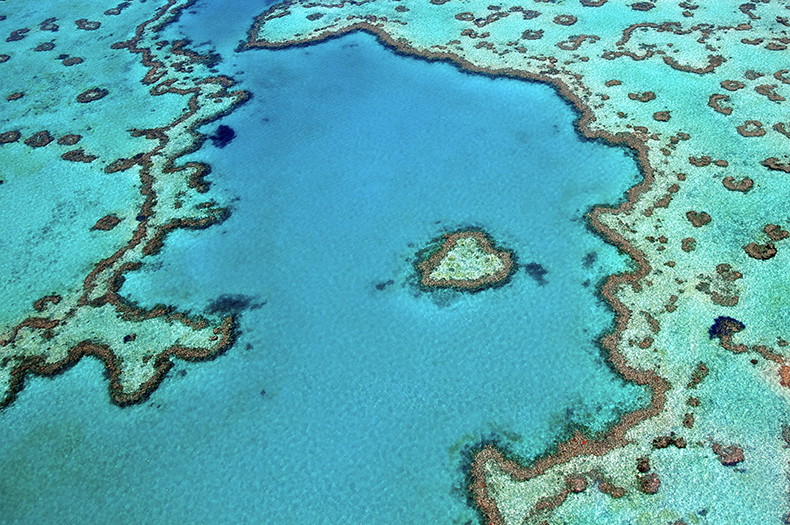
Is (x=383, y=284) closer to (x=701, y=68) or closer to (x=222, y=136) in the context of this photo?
(x=222, y=136)

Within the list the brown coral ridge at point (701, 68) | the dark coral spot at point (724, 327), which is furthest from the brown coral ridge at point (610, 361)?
the brown coral ridge at point (701, 68)

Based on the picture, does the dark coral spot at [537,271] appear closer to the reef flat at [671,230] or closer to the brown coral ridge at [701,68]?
the reef flat at [671,230]

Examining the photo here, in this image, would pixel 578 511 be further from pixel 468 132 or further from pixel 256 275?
pixel 468 132

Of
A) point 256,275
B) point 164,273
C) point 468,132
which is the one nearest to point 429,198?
point 468,132

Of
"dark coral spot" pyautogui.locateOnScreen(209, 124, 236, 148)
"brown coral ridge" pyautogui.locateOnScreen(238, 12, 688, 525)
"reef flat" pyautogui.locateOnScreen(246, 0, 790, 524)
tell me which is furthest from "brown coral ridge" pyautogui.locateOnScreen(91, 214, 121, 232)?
"brown coral ridge" pyautogui.locateOnScreen(238, 12, 688, 525)

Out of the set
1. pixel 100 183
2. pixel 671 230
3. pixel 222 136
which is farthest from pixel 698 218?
pixel 100 183
